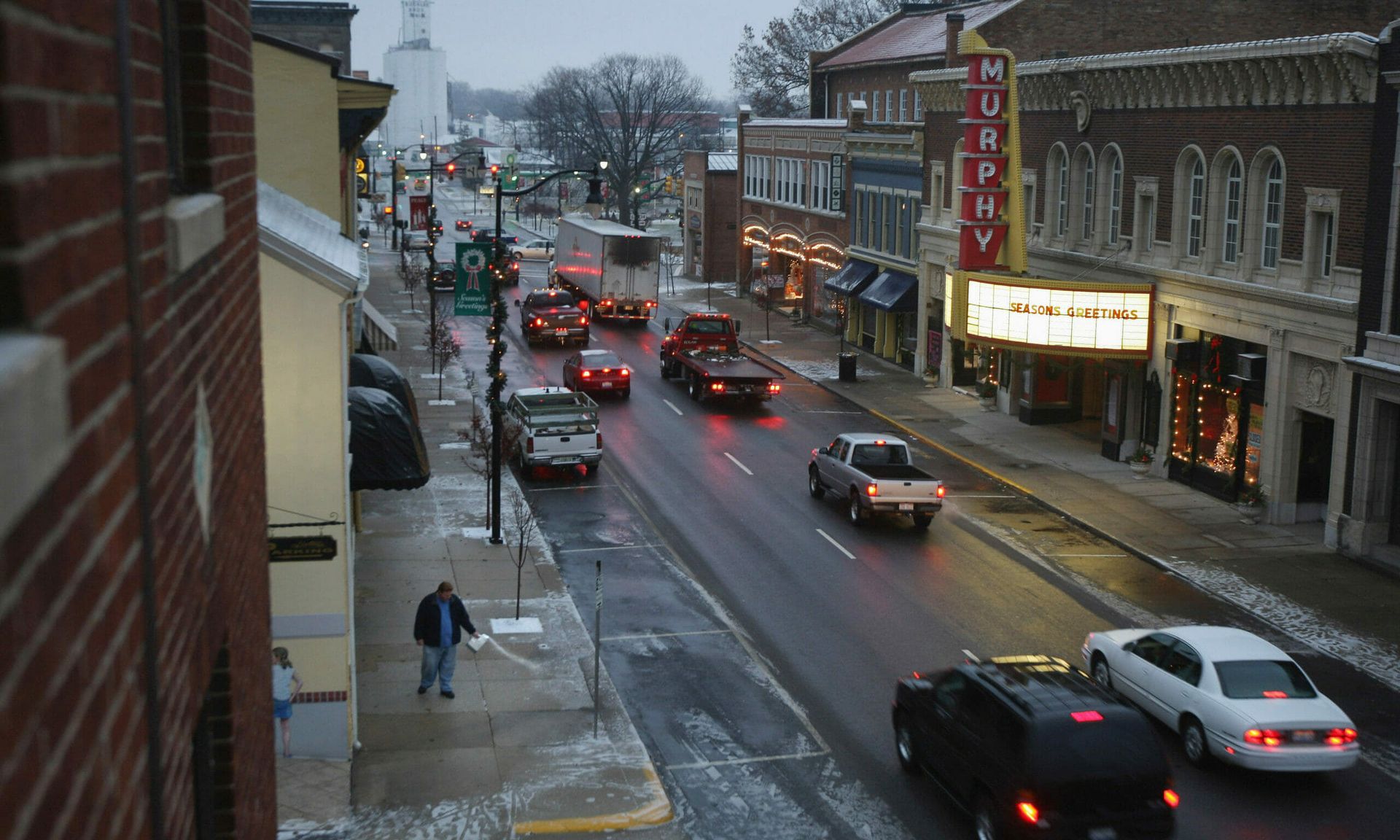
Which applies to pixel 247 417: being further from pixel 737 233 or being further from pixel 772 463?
pixel 737 233

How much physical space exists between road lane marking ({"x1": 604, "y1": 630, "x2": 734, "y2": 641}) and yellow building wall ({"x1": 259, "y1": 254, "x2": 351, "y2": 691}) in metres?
6.71

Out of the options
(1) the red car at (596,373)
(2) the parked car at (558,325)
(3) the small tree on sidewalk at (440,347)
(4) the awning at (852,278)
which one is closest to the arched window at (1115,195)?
(1) the red car at (596,373)

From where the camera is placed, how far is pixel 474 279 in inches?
1308

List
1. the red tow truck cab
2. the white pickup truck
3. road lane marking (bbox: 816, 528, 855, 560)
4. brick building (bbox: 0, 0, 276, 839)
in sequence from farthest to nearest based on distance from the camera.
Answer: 1. the red tow truck cab
2. the white pickup truck
3. road lane marking (bbox: 816, 528, 855, 560)
4. brick building (bbox: 0, 0, 276, 839)

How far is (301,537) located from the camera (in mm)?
16203

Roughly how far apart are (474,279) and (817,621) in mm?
13404

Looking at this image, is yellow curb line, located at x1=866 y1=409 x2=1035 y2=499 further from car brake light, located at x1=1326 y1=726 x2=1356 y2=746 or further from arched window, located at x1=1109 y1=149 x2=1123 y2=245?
car brake light, located at x1=1326 y1=726 x2=1356 y2=746

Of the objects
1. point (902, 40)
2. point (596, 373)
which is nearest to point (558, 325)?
point (596, 373)

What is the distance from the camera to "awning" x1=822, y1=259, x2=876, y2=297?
56.8 meters

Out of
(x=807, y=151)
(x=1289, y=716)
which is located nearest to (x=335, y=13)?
Answer: (x=807, y=151)

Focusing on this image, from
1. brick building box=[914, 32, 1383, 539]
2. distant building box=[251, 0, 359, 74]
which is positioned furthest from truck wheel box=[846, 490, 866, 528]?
distant building box=[251, 0, 359, 74]

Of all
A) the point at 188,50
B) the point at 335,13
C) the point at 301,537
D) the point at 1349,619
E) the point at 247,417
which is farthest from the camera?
the point at 335,13

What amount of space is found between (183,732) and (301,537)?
12.2 m

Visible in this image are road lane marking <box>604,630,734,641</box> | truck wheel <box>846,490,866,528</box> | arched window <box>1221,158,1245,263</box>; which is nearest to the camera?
road lane marking <box>604,630,734,641</box>
